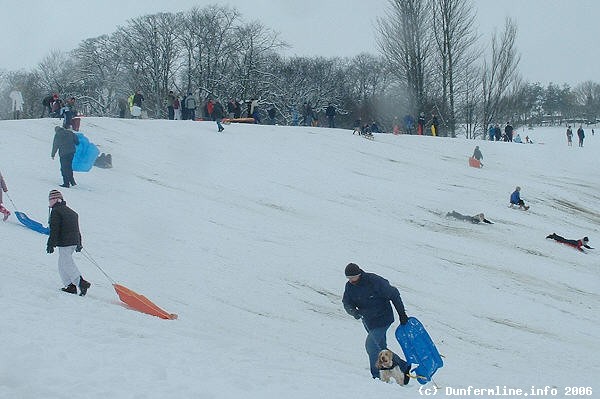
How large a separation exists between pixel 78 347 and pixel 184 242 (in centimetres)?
783

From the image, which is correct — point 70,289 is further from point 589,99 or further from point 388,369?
point 589,99

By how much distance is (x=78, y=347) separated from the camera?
705cm

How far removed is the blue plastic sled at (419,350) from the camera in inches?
328

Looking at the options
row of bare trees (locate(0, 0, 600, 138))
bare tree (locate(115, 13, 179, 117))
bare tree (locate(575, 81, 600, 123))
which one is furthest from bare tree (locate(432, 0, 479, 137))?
bare tree (locate(575, 81, 600, 123))

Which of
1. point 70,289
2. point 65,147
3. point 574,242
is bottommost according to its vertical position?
point 574,242

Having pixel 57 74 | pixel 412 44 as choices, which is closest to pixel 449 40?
pixel 412 44

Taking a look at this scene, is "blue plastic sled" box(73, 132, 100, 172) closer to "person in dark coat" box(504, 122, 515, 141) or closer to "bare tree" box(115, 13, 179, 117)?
"person in dark coat" box(504, 122, 515, 141)

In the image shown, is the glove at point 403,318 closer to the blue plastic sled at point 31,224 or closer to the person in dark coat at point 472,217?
the blue plastic sled at point 31,224

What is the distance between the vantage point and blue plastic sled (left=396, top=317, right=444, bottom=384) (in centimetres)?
832

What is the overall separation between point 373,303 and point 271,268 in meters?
5.75

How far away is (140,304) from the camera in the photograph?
955 cm

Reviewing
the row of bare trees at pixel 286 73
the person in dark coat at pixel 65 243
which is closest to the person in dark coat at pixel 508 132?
the row of bare trees at pixel 286 73

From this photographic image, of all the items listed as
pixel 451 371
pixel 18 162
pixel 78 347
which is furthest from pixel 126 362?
pixel 18 162

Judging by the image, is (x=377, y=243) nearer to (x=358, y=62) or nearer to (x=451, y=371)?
(x=451, y=371)
